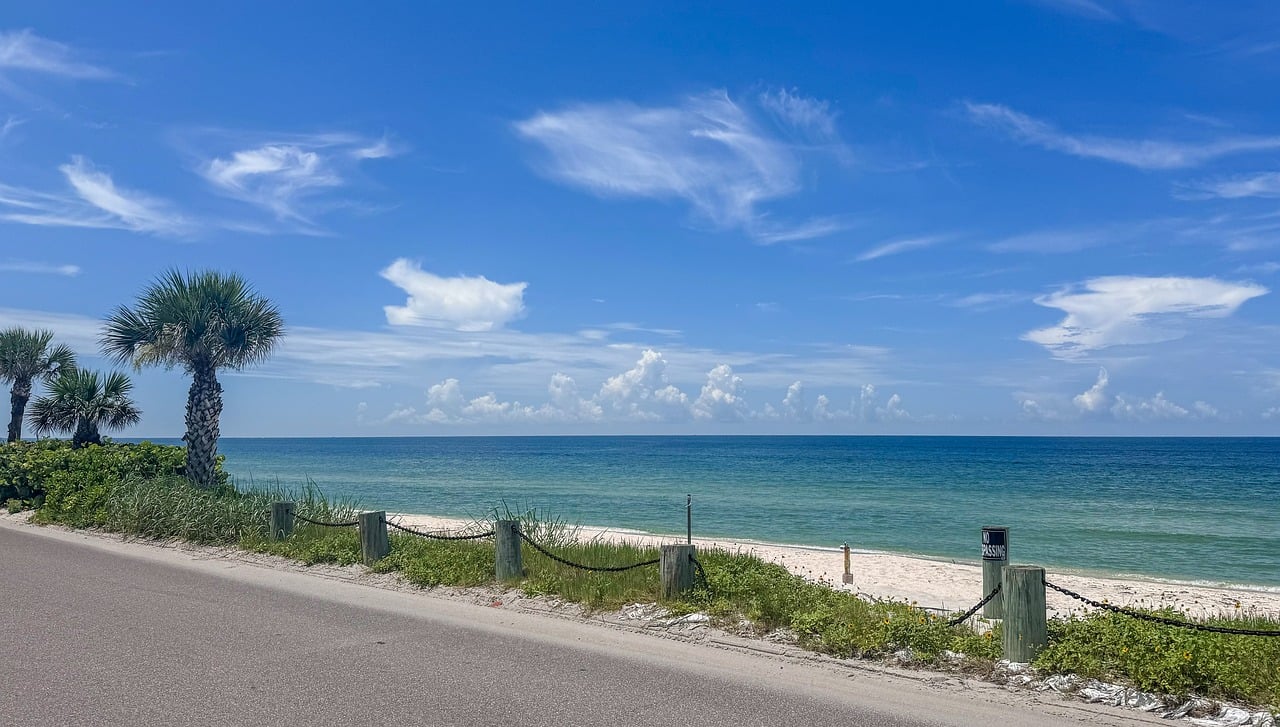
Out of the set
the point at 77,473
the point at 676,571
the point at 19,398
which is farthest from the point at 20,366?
the point at 676,571

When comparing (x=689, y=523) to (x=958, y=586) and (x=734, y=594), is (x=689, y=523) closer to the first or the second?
(x=958, y=586)

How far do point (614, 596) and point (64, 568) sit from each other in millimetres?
8334

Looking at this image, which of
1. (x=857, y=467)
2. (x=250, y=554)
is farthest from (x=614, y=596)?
(x=857, y=467)

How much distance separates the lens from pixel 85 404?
2684 cm

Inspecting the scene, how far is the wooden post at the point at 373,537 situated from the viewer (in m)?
12.2

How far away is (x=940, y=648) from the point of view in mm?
7438

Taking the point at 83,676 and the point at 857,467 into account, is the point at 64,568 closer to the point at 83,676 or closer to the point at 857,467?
the point at 83,676

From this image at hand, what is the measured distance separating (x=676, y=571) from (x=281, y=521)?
7.93 m

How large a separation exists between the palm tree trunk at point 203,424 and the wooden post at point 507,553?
11.0 meters

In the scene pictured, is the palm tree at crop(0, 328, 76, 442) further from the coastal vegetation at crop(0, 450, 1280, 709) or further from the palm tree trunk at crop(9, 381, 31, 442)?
the coastal vegetation at crop(0, 450, 1280, 709)

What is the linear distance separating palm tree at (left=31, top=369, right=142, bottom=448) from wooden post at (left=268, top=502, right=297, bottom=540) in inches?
640

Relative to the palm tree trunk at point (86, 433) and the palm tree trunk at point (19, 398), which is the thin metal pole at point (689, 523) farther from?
the palm tree trunk at point (19, 398)

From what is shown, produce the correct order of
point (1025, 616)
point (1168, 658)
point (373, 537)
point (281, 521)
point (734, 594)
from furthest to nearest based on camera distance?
point (281, 521)
point (373, 537)
point (734, 594)
point (1025, 616)
point (1168, 658)

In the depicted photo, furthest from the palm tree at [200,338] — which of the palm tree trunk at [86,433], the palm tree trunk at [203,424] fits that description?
the palm tree trunk at [86,433]
